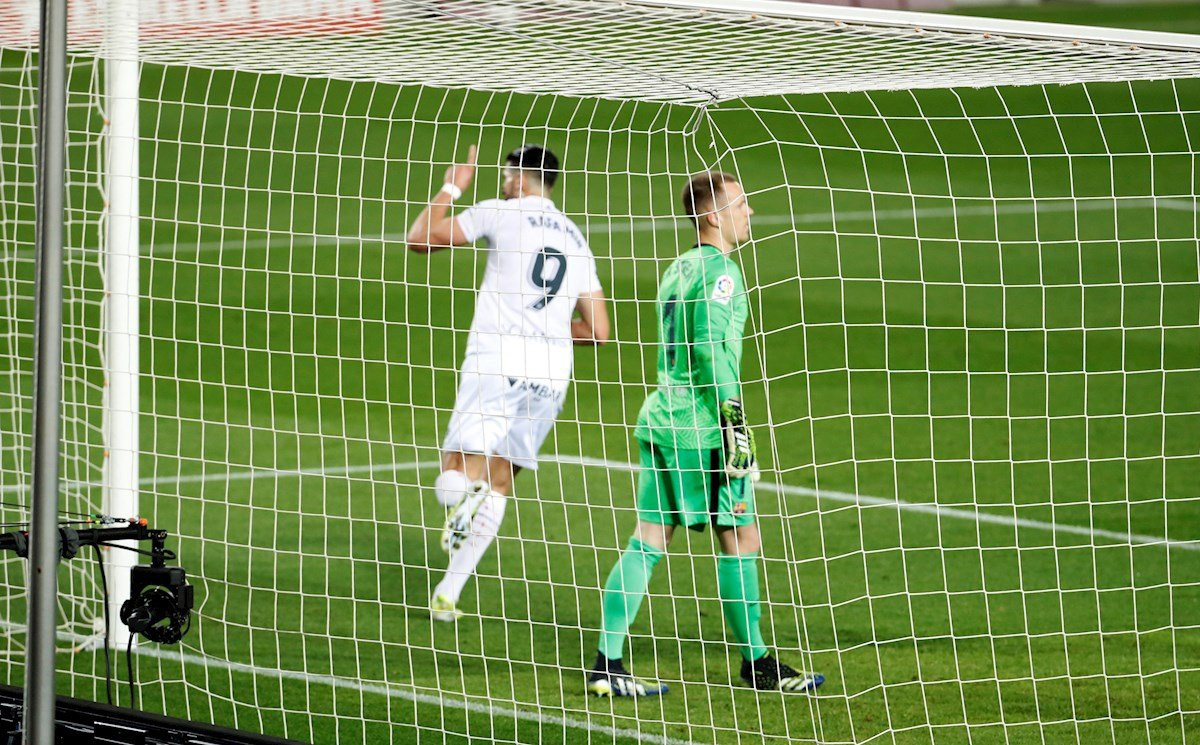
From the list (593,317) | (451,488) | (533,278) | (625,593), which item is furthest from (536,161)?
(625,593)

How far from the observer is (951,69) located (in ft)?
16.1

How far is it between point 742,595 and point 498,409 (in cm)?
176

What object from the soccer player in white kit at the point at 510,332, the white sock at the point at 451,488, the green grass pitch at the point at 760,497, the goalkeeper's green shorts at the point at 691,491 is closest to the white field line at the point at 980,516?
the green grass pitch at the point at 760,497

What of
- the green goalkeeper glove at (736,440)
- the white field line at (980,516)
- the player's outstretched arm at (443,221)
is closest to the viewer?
the green goalkeeper glove at (736,440)

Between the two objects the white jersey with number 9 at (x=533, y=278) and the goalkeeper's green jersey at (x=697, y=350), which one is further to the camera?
the white jersey with number 9 at (x=533, y=278)

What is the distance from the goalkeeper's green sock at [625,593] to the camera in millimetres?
5777

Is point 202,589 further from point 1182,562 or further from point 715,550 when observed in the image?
point 1182,562

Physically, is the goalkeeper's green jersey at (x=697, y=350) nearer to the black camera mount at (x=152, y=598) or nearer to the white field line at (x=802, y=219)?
the black camera mount at (x=152, y=598)

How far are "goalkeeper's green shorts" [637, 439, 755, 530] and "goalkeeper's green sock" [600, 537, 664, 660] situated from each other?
13 centimetres

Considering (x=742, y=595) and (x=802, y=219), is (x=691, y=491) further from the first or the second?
(x=802, y=219)

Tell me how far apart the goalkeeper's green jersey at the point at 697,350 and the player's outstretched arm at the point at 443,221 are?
0.95 m

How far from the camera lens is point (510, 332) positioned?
22.8ft

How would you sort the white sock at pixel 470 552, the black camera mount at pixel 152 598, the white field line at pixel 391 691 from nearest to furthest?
1. the black camera mount at pixel 152 598
2. the white field line at pixel 391 691
3. the white sock at pixel 470 552

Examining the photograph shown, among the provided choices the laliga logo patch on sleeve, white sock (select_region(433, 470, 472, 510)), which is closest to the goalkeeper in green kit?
the laliga logo patch on sleeve
